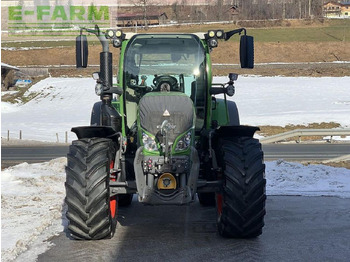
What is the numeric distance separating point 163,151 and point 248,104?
33.7 meters

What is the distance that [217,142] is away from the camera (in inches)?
327

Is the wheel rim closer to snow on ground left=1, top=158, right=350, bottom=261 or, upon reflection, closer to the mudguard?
snow on ground left=1, top=158, right=350, bottom=261

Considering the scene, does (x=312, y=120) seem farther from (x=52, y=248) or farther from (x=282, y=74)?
(x=52, y=248)

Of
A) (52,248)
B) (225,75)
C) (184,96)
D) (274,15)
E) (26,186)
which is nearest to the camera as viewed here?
(52,248)

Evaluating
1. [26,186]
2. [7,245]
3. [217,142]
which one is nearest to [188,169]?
[217,142]

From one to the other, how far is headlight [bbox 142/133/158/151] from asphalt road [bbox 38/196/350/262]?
1.16 metres

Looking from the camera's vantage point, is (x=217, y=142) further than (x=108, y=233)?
Yes

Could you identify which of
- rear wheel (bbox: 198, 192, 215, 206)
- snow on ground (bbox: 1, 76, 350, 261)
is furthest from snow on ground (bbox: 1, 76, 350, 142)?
rear wheel (bbox: 198, 192, 215, 206)

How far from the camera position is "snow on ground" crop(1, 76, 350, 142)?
33719mm

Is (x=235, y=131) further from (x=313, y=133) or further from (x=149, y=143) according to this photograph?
(x=313, y=133)

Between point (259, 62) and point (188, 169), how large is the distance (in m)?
59.5

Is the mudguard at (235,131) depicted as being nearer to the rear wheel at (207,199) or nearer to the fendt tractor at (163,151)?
the fendt tractor at (163,151)

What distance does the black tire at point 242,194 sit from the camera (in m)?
7.49

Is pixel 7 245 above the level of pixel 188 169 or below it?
below
